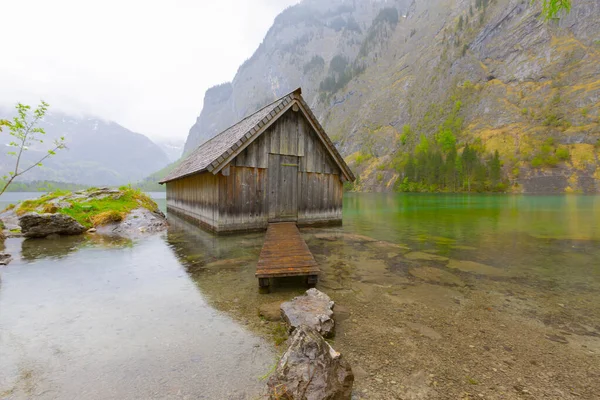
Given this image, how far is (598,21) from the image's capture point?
8925cm

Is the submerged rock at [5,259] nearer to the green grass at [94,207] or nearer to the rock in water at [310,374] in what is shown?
the green grass at [94,207]

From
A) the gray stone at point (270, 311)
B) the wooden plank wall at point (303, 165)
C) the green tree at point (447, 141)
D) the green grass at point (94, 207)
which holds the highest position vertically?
the green tree at point (447, 141)

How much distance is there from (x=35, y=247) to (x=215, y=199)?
713 centimetres

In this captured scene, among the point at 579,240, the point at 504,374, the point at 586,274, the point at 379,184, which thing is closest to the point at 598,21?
the point at 379,184

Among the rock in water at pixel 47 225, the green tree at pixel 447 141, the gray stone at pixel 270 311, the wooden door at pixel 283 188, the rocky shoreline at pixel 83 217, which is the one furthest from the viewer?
the green tree at pixel 447 141

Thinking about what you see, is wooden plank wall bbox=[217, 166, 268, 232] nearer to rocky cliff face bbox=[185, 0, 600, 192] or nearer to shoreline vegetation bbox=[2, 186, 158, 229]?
shoreline vegetation bbox=[2, 186, 158, 229]

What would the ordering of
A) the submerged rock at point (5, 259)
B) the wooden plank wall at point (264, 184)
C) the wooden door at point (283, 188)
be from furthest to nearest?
the wooden door at point (283, 188), the wooden plank wall at point (264, 184), the submerged rock at point (5, 259)

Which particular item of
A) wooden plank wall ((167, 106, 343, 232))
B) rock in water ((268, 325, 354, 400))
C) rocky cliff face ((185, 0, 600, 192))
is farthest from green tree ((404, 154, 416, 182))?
rock in water ((268, 325, 354, 400))

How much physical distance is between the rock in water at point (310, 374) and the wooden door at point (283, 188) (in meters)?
11.2

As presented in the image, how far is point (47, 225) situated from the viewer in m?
12.5

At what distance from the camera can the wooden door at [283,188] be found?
45.8 ft

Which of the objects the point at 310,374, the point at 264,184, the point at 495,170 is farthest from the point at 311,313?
Result: the point at 495,170

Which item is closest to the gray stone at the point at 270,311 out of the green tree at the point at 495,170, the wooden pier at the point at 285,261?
the wooden pier at the point at 285,261

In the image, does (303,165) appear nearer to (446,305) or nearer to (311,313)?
(446,305)
